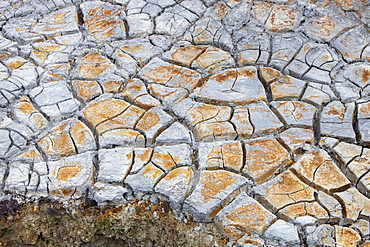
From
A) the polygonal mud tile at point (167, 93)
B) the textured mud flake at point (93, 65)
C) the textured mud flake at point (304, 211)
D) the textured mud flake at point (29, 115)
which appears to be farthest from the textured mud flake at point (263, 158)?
the textured mud flake at point (29, 115)

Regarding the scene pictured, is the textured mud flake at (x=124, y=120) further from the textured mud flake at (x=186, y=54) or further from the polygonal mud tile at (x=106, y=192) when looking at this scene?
the textured mud flake at (x=186, y=54)

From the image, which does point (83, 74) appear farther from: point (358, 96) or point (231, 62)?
point (358, 96)

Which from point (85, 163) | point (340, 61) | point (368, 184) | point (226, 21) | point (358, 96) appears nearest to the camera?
point (368, 184)

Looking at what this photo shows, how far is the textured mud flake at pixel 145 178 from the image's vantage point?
2.22 meters

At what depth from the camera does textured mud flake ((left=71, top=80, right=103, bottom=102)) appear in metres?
2.68

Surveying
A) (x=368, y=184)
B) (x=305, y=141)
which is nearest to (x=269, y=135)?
(x=305, y=141)

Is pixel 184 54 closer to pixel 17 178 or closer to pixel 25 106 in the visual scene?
pixel 25 106

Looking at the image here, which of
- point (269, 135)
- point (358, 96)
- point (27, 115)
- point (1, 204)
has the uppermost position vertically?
point (358, 96)

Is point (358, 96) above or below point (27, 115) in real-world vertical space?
above

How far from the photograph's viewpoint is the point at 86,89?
2727mm

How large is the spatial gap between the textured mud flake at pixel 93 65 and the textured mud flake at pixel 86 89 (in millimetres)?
69

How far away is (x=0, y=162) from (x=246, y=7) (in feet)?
6.92

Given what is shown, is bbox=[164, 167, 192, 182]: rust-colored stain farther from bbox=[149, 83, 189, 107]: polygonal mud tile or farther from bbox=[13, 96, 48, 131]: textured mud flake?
bbox=[13, 96, 48, 131]: textured mud flake

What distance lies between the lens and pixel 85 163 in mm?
2322
